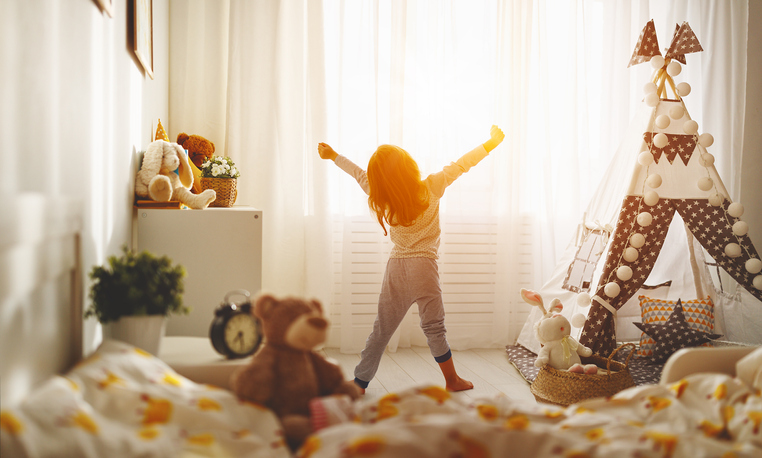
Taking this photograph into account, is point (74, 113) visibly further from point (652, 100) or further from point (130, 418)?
point (652, 100)

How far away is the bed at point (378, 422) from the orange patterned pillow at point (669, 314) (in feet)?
6.29

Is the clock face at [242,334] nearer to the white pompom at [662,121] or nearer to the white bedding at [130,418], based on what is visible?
the white bedding at [130,418]

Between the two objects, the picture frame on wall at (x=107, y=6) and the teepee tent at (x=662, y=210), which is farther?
the teepee tent at (x=662, y=210)

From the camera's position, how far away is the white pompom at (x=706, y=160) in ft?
8.81

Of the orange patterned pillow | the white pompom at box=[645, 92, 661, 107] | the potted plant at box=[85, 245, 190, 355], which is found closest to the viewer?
the potted plant at box=[85, 245, 190, 355]

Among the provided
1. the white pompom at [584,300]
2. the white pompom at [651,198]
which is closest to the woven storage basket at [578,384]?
the white pompom at [584,300]

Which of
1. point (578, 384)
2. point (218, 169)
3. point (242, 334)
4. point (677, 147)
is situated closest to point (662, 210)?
point (677, 147)

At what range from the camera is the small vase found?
3.85 ft

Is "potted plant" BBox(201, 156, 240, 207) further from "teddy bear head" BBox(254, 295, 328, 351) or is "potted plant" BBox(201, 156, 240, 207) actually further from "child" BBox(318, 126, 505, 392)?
"teddy bear head" BBox(254, 295, 328, 351)

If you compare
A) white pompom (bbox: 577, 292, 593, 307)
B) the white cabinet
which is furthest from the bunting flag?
the white cabinet

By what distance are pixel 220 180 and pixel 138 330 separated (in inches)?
46.2

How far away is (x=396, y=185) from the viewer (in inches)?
90.0

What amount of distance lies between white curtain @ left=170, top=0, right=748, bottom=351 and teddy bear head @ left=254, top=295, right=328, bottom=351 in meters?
1.99

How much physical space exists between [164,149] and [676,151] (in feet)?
7.88
